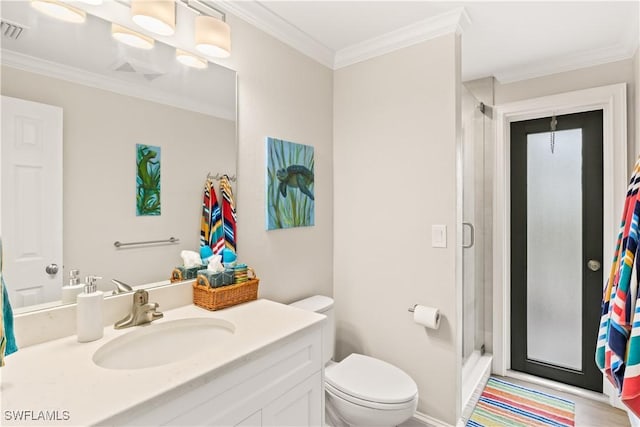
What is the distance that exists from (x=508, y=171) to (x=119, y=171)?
8.86ft

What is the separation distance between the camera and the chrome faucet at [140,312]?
1.27 m

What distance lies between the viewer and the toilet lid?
1.62 metres

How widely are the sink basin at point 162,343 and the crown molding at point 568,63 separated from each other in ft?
8.92

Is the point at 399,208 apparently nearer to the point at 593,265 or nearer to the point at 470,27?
the point at 470,27

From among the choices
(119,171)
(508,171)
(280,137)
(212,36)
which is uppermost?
(212,36)

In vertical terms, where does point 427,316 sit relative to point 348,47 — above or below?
below

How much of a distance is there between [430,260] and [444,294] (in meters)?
0.21

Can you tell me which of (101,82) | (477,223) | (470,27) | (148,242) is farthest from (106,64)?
(477,223)

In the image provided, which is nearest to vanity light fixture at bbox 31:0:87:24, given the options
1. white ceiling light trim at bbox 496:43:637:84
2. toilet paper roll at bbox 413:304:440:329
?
toilet paper roll at bbox 413:304:440:329

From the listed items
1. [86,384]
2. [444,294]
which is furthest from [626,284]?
[86,384]

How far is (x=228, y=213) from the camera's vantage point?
168 cm

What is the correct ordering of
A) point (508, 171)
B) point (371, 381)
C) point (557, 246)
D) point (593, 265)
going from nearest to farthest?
point (371, 381) < point (593, 265) < point (557, 246) < point (508, 171)

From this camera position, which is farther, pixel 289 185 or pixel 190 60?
pixel 289 185

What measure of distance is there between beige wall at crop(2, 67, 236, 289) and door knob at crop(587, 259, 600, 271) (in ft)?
8.61
